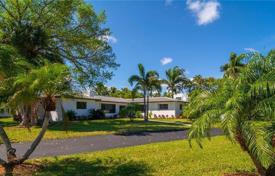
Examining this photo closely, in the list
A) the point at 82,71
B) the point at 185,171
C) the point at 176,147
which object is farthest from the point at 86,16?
the point at 185,171

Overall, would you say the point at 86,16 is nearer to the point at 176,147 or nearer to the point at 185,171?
the point at 176,147

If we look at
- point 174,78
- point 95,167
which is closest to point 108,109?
point 174,78

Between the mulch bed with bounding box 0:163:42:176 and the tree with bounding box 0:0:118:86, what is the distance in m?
14.3

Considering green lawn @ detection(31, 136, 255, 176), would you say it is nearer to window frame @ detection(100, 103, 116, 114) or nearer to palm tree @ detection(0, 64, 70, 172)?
palm tree @ detection(0, 64, 70, 172)

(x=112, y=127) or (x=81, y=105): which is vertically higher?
(x=81, y=105)

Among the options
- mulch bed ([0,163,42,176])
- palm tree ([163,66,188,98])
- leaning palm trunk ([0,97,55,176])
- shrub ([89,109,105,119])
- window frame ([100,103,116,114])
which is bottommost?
mulch bed ([0,163,42,176])

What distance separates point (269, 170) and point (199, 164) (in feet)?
→ 9.86

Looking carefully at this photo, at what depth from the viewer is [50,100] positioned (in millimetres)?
9984

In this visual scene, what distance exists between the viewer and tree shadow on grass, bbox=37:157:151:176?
9945 mm

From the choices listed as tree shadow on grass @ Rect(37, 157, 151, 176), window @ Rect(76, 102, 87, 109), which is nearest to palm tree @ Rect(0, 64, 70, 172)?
tree shadow on grass @ Rect(37, 157, 151, 176)

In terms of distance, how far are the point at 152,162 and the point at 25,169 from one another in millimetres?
4763

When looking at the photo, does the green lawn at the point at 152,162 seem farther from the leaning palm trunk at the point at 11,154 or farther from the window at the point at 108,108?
the window at the point at 108,108

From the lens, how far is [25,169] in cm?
1050

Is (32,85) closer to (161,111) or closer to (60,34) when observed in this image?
(60,34)
